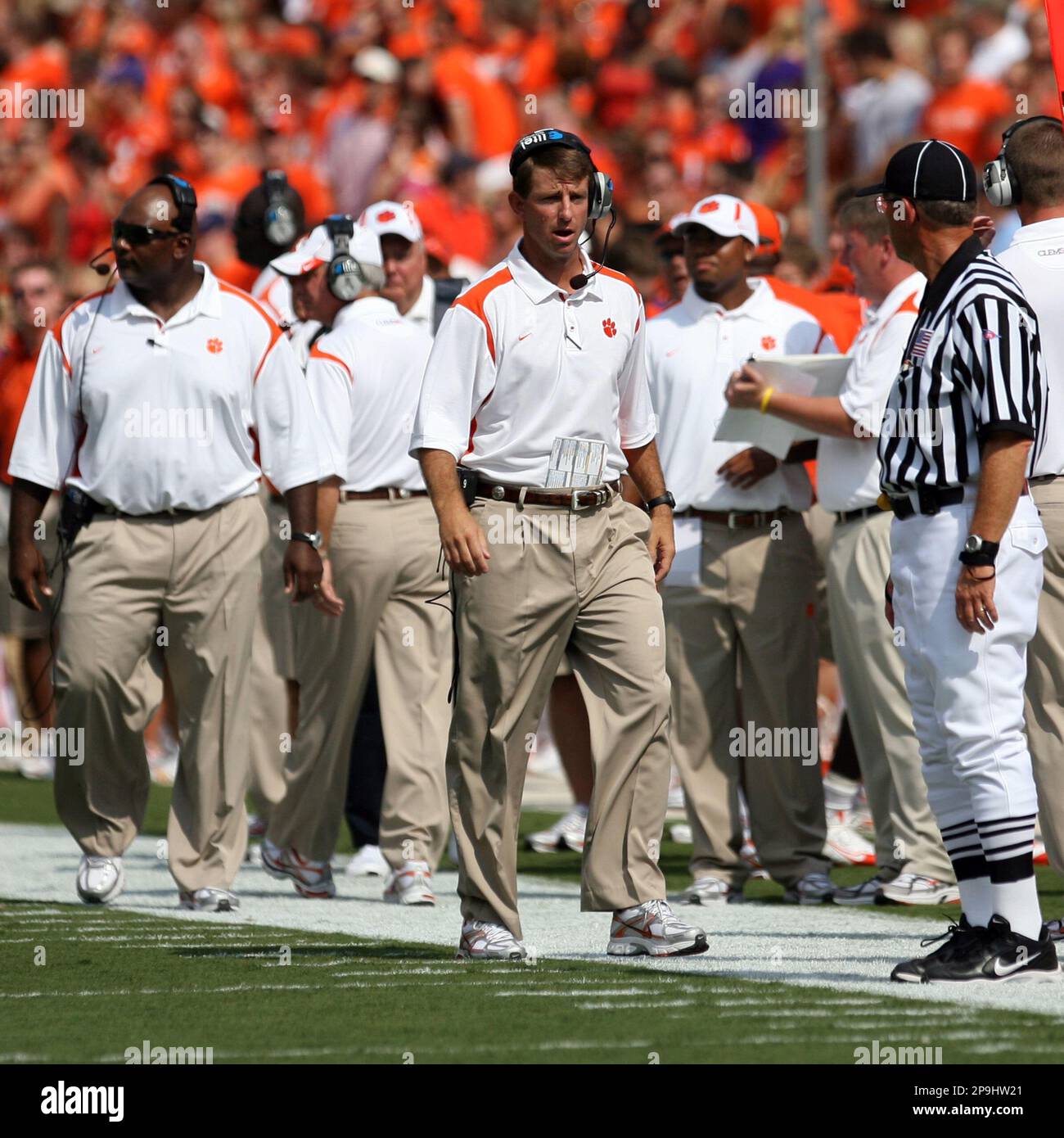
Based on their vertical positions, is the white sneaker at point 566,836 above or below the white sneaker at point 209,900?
below

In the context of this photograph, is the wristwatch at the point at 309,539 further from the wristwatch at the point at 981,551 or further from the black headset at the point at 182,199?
the wristwatch at the point at 981,551

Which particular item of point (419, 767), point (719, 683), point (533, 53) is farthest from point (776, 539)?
point (533, 53)

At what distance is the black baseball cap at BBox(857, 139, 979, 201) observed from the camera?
6.20 meters

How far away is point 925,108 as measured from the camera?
14820mm

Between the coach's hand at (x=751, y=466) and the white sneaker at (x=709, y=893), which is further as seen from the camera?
the coach's hand at (x=751, y=466)

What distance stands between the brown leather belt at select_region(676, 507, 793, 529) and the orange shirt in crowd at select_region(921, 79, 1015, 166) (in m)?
5.94

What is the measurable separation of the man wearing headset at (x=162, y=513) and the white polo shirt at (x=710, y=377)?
1.37 meters

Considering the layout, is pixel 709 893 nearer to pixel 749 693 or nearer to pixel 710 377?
pixel 749 693

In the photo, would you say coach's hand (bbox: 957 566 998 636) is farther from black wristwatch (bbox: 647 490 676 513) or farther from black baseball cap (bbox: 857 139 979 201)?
black wristwatch (bbox: 647 490 676 513)

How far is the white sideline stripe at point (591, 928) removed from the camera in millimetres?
6043

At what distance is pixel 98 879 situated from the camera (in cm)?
838

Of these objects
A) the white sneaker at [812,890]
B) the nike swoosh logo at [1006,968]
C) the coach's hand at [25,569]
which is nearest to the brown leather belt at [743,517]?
the white sneaker at [812,890]

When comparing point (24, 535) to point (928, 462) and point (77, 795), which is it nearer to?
point (77, 795)

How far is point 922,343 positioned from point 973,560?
2.03ft
